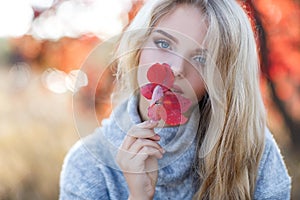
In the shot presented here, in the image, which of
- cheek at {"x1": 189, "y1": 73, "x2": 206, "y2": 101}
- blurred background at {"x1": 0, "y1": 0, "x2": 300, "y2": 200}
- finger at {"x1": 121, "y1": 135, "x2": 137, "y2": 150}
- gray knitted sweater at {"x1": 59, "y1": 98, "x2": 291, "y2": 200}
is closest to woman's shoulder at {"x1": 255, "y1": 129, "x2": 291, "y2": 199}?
gray knitted sweater at {"x1": 59, "y1": 98, "x2": 291, "y2": 200}

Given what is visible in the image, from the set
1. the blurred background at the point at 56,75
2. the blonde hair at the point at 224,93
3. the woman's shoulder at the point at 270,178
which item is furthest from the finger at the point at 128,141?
the blurred background at the point at 56,75

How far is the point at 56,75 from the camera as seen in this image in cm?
257

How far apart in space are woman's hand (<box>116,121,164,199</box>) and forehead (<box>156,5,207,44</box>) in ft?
0.61

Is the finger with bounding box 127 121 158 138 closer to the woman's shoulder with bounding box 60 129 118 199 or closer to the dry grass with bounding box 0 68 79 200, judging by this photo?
the woman's shoulder with bounding box 60 129 118 199

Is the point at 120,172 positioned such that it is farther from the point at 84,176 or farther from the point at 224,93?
the point at 224,93

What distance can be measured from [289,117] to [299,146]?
12 centimetres

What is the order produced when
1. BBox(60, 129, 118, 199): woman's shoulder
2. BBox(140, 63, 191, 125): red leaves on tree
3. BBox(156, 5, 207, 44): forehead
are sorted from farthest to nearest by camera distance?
BBox(60, 129, 118, 199): woman's shoulder, BBox(156, 5, 207, 44): forehead, BBox(140, 63, 191, 125): red leaves on tree

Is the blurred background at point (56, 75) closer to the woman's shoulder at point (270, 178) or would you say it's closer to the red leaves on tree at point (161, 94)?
the woman's shoulder at point (270, 178)

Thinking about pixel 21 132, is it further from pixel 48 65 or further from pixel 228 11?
pixel 228 11

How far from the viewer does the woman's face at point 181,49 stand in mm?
1020

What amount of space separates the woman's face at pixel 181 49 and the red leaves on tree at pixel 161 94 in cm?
1

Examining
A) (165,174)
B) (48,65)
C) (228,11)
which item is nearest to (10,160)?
(48,65)

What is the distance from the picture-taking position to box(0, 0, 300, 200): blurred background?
2266mm

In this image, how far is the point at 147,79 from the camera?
1002 millimetres
